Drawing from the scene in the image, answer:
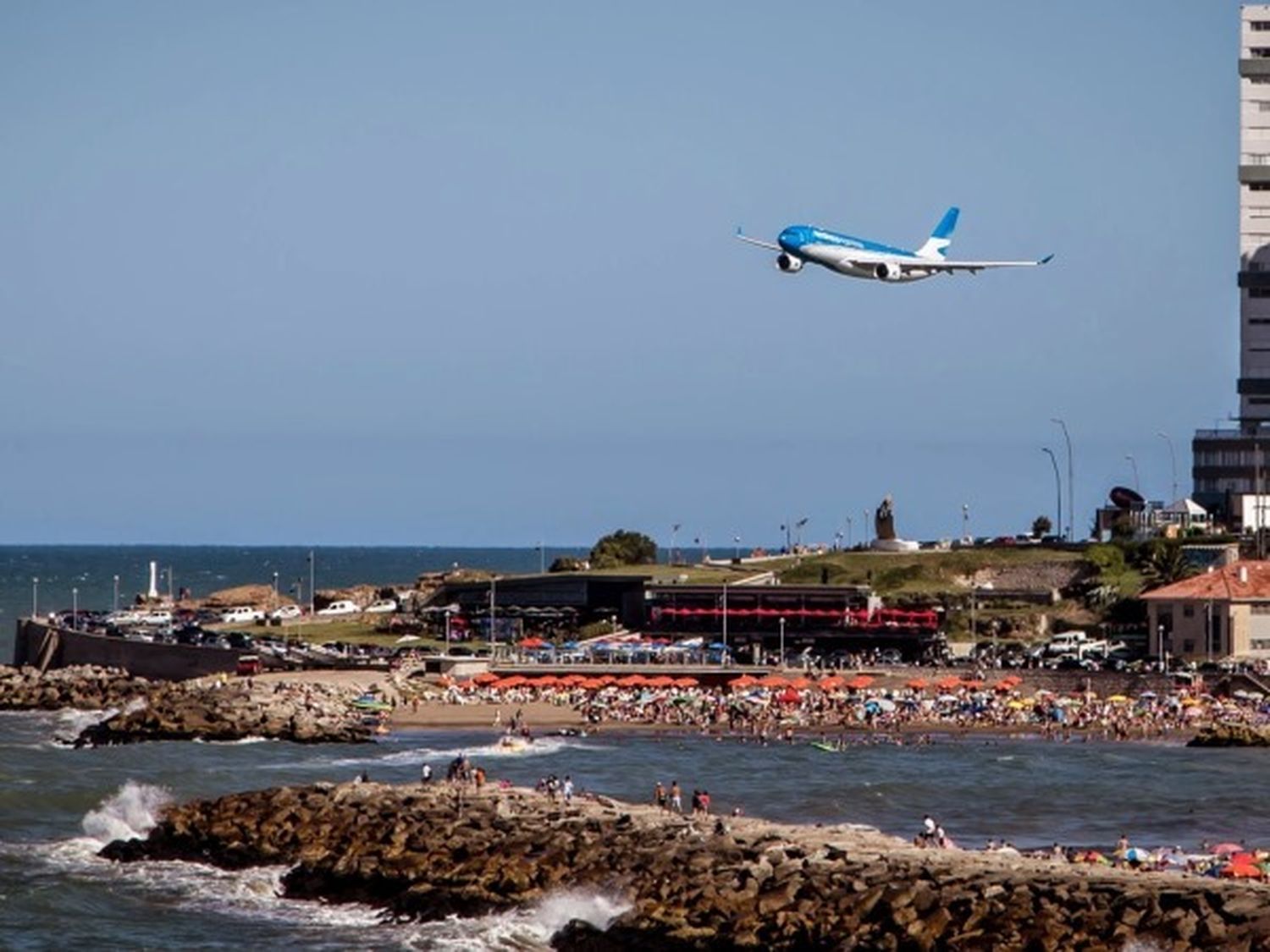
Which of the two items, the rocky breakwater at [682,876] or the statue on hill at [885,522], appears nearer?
the rocky breakwater at [682,876]

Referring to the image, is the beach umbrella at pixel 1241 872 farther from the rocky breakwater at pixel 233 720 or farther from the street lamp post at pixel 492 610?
the street lamp post at pixel 492 610

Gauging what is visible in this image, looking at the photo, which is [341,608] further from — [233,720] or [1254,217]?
[1254,217]

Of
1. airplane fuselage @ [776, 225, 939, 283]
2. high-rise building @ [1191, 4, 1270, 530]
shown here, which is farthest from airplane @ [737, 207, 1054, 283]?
high-rise building @ [1191, 4, 1270, 530]

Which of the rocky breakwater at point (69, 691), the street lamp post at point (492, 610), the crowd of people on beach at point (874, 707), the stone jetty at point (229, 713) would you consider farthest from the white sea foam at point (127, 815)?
the street lamp post at point (492, 610)

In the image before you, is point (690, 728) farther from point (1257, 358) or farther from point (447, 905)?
point (1257, 358)

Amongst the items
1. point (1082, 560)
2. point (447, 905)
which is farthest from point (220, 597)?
point (447, 905)

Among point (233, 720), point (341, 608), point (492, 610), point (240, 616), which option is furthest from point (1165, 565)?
point (233, 720)
